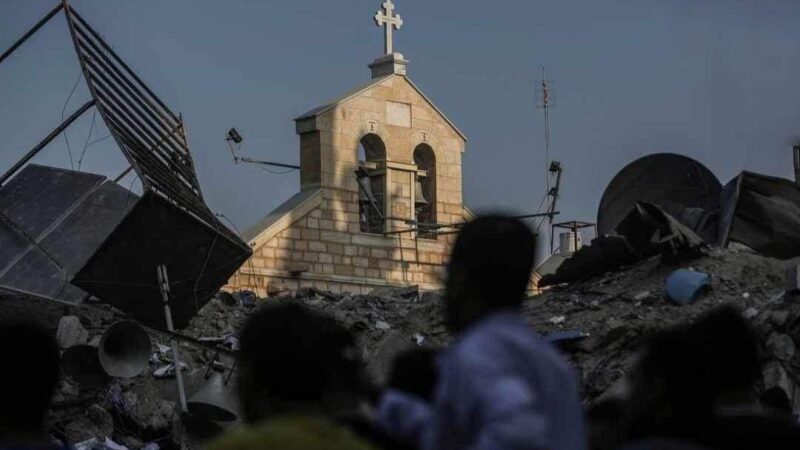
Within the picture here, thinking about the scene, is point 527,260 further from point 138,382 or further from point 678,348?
point 138,382

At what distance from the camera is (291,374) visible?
368 cm

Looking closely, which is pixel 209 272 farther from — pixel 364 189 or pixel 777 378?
pixel 364 189

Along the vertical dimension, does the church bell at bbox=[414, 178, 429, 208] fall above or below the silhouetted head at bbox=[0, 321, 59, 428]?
above

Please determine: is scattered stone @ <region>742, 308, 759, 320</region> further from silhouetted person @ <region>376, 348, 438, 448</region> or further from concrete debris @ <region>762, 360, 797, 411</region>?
silhouetted person @ <region>376, 348, 438, 448</region>

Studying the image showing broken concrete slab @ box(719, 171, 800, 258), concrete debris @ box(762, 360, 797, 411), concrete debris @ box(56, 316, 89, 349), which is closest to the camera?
concrete debris @ box(762, 360, 797, 411)

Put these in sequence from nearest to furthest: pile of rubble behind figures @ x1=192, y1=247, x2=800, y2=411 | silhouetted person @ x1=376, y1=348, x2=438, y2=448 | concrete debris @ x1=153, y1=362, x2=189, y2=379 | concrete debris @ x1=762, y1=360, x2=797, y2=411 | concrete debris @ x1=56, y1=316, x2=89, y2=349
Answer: silhouetted person @ x1=376, y1=348, x2=438, y2=448 < concrete debris @ x1=762, y1=360, x2=797, y2=411 < pile of rubble behind figures @ x1=192, y1=247, x2=800, y2=411 < concrete debris @ x1=56, y1=316, x2=89, y2=349 < concrete debris @ x1=153, y1=362, x2=189, y2=379

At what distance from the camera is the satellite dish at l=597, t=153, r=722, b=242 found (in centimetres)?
1994

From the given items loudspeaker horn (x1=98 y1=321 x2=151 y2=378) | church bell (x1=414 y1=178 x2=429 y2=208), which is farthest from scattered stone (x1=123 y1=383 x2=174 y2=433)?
church bell (x1=414 y1=178 x2=429 y2=208)

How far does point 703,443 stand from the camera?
154 inches

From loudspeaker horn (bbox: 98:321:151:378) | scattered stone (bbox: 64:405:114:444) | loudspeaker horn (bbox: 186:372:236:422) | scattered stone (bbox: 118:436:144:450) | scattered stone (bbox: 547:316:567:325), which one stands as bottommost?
scattered stone (bbox: 118:436:144:450)

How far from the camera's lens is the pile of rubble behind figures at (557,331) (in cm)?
1430

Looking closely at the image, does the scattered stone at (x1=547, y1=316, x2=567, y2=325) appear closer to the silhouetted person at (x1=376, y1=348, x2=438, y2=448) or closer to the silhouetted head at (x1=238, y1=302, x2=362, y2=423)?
the silhouetted person at (x1=376, y1=348, x2=438, y2=448)

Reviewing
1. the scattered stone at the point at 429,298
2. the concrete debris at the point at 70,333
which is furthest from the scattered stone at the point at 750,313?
the concrete debris at the point at 70,333

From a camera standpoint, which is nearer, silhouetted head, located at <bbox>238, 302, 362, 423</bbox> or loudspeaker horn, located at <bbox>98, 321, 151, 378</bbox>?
silhouetted head, located at <bbox>238, 302, 362, 423</bbox>
